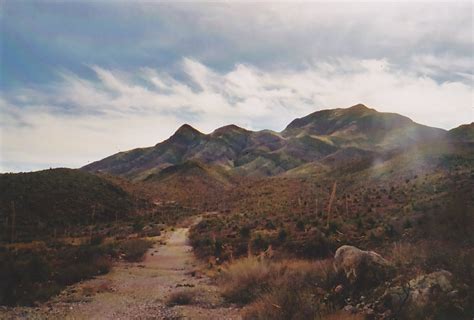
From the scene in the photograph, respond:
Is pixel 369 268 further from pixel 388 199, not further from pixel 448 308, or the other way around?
pixel 388 199

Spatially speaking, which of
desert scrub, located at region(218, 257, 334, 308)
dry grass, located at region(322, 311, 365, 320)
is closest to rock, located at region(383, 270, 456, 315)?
dry grass, located at region(322, 311, 365, 320)

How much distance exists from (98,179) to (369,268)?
68.8 meters

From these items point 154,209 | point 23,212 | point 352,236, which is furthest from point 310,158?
point 352,236

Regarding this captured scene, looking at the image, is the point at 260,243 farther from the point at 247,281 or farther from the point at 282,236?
the point at 247,281

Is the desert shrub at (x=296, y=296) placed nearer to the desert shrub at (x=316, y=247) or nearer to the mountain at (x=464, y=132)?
the desert shrub at (x=316, y=247)

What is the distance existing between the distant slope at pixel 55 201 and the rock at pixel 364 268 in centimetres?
3836

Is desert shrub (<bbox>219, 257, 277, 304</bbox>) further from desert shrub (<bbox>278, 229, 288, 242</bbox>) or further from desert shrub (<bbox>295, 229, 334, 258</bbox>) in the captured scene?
desert shrub (<bbox>278, 229, 288, 242</bbox>)

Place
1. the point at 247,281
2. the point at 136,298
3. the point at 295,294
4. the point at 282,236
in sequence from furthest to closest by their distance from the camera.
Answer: the point at 282,236
the point at 136,298
the point at 247,281
the point at 295,294

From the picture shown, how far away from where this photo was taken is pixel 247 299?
471 inches

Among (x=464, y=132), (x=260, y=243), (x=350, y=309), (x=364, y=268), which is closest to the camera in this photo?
(x=350, y=309)

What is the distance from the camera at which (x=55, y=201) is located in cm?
5494

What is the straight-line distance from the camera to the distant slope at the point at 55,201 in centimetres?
4836

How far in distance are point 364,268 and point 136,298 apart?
292 inches

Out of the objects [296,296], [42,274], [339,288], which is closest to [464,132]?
[339,288]
